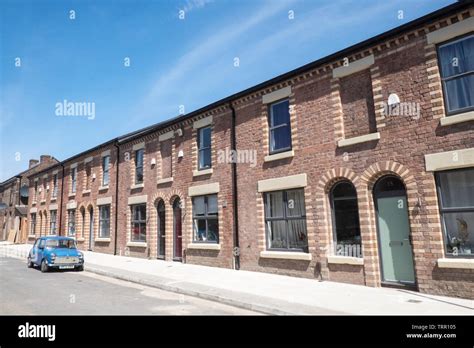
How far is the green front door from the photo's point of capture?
935 centimetres

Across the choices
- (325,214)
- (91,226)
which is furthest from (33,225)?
(325,214)

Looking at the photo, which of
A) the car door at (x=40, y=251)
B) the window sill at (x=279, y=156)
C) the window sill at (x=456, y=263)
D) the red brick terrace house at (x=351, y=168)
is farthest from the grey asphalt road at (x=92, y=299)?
the window sill at (x=279, y=156)

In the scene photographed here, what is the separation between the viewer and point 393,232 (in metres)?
9.66

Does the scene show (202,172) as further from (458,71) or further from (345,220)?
(458,71)

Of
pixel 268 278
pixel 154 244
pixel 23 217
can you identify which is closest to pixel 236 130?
pixel 268 278

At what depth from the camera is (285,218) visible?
40.4 ft

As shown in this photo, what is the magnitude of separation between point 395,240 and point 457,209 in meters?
1.78

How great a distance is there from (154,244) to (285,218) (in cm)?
872

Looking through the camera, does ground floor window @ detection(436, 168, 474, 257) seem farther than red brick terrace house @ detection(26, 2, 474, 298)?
No

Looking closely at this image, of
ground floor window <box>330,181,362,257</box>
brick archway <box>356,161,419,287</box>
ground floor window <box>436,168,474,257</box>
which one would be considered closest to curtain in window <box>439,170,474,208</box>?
ground floor window <box>436,168,474,257</box>

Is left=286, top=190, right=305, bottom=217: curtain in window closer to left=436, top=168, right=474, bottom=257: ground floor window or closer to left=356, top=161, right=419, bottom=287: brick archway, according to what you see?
left=356, top=161, right=419, bottom=287: brick archway
